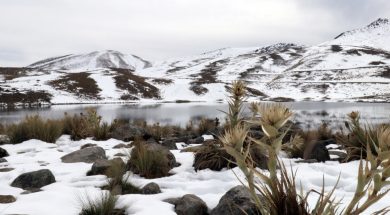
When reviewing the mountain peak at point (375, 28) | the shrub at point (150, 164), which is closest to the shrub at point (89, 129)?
the shrub at point (150, 164)

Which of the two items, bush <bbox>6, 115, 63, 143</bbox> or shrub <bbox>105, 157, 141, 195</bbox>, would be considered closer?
shrub <bbox>105, 157, 141, 195</bbox>

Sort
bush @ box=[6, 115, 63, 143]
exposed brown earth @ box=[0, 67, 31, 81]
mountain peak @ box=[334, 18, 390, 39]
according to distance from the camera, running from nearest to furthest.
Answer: bush @ box=[6, 115, 63, 143] < exposed brown earth @ box=[0, 67, 31, 81] < mountain peak @ box=[334, 18, 390, 39]

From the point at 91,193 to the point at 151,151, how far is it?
1630 mm

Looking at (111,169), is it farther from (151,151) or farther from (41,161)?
(41,161)

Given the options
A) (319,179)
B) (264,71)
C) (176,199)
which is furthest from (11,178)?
(264,71)

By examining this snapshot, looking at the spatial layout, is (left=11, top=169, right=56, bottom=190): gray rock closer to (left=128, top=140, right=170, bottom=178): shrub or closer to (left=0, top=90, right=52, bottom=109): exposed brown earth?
(left=128, top=140, right=170, bottom=178): shrub

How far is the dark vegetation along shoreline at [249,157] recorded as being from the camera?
160cm

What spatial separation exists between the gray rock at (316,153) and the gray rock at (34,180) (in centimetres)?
404

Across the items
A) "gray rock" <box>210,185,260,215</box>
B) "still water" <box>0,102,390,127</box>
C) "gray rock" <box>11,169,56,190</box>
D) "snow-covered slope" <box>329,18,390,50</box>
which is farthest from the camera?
"snow-covered slope" <box>329,18,390,50</box>

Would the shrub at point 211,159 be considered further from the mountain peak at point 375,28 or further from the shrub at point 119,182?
the mountain peak at point 375,28

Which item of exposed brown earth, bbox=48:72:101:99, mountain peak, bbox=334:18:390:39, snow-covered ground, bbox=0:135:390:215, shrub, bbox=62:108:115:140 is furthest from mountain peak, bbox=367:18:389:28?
snow-covered ground, bbox=0:135:390:215

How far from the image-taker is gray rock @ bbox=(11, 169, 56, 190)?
5.29 meters

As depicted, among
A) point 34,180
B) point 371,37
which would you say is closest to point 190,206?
point 34,180

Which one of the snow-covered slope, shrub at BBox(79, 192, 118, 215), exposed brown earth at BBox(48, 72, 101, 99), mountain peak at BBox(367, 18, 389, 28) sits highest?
mountain peak at BBox(367, 18, 389, 28)
